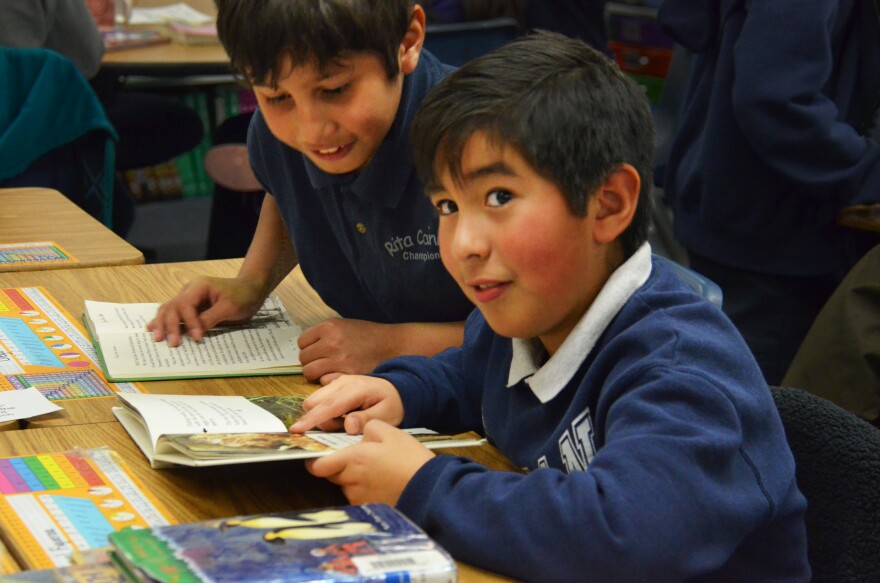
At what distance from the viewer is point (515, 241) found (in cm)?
105

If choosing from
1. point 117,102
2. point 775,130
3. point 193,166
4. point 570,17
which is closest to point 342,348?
point 775,130

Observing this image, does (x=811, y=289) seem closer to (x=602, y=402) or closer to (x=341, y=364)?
Answer: (x=341, y=364)

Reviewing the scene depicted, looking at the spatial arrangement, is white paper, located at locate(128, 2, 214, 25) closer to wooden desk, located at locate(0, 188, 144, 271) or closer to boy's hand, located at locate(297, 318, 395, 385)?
wooden desk, located at locate(0, 188, 144, 271)

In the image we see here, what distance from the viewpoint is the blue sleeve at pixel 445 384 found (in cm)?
131

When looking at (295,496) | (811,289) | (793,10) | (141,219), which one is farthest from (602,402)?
(141,219)

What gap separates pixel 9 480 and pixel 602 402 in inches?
21.0

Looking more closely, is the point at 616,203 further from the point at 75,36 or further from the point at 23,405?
the point at 75,36

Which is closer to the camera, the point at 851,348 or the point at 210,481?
the point at 210,481

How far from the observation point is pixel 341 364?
1.48 m

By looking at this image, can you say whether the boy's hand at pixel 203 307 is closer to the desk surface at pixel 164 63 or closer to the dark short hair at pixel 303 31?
the dark short hair at pixel 303 31

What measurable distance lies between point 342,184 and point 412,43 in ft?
0.72

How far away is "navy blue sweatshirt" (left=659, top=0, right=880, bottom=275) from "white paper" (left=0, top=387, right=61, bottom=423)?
1.43 metres

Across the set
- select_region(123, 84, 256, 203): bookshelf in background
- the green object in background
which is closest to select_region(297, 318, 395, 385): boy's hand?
the green object in background

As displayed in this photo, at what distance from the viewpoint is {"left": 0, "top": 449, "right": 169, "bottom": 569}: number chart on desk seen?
0.95 m
